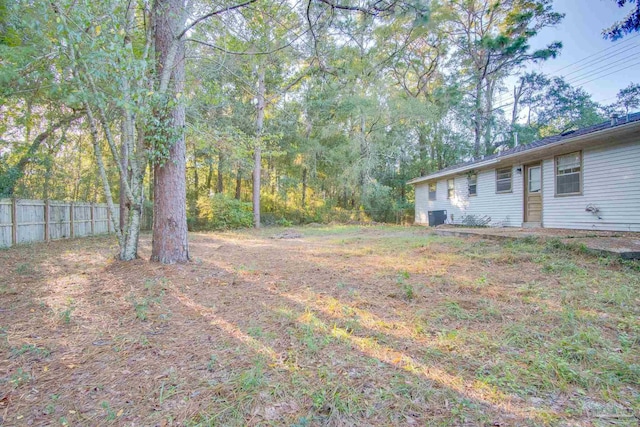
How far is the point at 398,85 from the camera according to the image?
65.4ft

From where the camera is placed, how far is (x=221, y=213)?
13930 mm

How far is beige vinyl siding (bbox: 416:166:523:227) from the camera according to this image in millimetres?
10141

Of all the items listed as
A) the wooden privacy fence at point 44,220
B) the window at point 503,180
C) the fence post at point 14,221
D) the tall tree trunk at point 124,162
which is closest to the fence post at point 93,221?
the wooden privacy fence at point 44,220

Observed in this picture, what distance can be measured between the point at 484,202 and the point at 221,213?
1136cm

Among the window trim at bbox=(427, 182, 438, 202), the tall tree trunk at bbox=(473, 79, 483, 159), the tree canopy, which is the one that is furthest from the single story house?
the tall tree trunk at bbox=(473, 79, 483, 159)

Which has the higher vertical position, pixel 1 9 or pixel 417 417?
pixel 1 9

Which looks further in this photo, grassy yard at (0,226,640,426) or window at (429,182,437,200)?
window at (429,182,437,200)

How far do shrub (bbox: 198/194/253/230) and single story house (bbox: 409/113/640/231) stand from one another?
10.0 metres

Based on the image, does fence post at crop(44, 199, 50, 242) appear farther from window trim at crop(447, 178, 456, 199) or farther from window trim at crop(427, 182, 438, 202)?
window trim at crop(427, 182, 438, 202)

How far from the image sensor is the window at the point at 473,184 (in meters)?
12.1

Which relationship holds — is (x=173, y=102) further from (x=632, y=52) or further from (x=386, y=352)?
(x=632, y=52)

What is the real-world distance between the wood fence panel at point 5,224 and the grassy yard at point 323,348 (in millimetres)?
4662

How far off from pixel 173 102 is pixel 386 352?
3901 mm

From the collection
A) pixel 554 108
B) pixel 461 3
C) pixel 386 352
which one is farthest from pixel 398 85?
pixel 386 352
